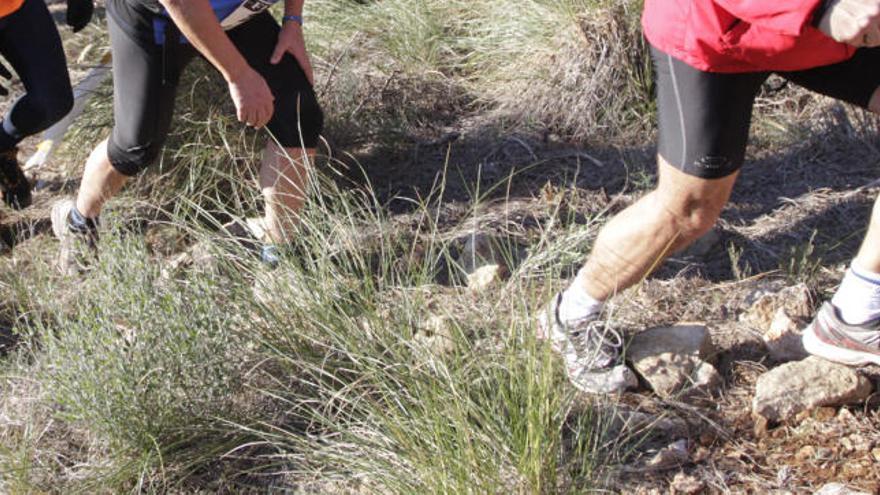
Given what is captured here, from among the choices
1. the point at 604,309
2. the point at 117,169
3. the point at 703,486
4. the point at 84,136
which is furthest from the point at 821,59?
the point at 84,136

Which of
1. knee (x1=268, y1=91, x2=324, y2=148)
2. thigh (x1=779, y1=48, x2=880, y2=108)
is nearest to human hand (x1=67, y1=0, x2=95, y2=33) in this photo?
knee (x1=268, y1=91, x2=324, y2=148)

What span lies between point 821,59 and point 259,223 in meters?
2.10

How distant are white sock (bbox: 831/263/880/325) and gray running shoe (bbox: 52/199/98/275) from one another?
252cm

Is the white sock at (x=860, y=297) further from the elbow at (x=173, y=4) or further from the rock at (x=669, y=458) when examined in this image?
the elbow at (x=173, y=4)

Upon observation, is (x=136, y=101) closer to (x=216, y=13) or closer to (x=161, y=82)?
(x=161, y=82)

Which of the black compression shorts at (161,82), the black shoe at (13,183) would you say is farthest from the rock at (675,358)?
the black shoe at (13,183)

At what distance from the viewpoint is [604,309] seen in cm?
344

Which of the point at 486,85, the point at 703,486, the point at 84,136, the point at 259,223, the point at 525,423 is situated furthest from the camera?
the point at 486,85

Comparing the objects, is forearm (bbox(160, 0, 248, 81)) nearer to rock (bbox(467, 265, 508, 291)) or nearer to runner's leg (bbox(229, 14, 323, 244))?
runner's leg (bbox(229, 14, 323, 244))

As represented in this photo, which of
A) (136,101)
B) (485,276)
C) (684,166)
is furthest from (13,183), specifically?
(684,166)

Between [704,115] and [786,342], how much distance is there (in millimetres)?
958

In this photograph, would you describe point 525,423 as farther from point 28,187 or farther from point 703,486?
point 28,187

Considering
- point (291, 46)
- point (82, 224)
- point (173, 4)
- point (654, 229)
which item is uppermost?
point (173, 4)

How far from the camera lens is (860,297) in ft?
10.8
